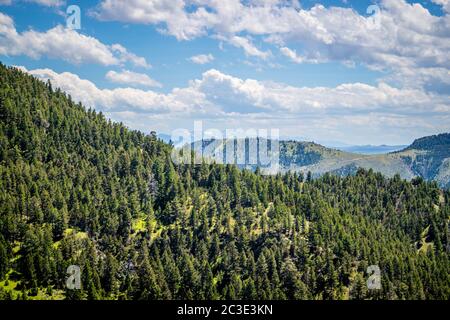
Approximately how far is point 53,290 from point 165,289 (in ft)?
155
